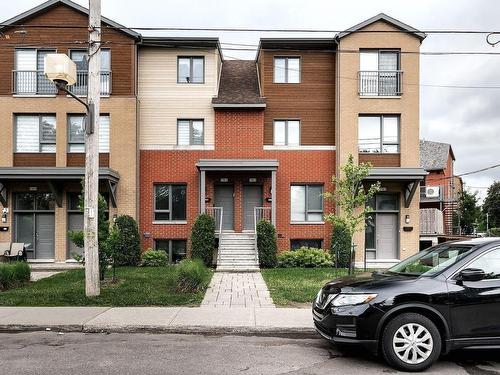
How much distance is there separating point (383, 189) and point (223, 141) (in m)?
7.03

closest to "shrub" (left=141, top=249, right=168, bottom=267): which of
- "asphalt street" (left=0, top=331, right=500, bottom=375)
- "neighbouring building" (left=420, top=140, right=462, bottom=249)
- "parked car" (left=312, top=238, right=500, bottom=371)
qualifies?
"asphalt street" (left=0, top=331, right=500, bottom=375)

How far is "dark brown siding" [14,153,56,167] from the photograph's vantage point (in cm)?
1847

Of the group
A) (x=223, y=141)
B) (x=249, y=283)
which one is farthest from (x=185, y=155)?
(x=249, y=283)

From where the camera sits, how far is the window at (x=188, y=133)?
19.7 m

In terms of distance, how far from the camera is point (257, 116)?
64.2ft

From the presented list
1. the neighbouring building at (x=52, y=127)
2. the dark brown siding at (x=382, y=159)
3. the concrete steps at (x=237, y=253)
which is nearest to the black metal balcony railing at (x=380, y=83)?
the dark brown siding at (x=382, y=159)

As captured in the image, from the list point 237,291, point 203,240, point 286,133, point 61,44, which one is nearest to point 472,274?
point 237,291

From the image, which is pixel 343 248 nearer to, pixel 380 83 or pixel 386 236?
pixel 386 236

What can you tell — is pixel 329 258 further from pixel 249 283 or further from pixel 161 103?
pixel 161 103

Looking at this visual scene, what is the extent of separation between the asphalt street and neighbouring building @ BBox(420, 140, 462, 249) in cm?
1727

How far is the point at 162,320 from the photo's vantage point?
321 inches

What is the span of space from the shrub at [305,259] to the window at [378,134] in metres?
4.87

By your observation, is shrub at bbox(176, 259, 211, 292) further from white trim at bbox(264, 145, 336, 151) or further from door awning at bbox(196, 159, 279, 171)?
white trim at bbox(264, 145, 336, 151)

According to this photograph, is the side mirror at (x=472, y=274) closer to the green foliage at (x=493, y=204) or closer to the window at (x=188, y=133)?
the window at (x=188, y=133)
